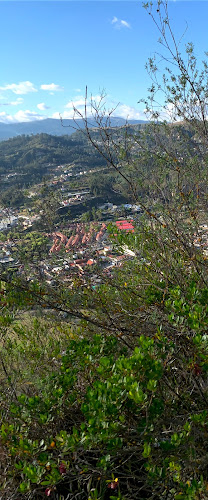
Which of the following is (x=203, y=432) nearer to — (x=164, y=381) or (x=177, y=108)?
(x=164, y=381)

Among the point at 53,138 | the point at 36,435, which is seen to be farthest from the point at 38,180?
the point at 36,435

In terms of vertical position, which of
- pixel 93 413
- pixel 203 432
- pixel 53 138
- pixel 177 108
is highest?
pixel 53 138

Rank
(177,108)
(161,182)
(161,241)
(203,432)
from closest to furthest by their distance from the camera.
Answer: (203,432)
(161,241)
(161,182)
(177,108)

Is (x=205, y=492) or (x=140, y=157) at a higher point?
(x=140, y=157)

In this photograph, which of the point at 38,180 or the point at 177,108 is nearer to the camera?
the point at 177,108

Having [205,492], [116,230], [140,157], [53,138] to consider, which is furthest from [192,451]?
[53,138]

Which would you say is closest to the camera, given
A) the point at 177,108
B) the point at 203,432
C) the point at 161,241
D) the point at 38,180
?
the point at 203,432

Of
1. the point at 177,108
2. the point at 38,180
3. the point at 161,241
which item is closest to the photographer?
the point at 161,241

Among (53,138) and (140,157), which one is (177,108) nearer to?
(140,157)

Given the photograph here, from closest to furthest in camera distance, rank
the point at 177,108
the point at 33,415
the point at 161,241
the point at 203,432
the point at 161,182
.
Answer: the point at 203,432 < the point at 33,415 < the point at 161,241 < the point at 161,182 < the point at 177,108
